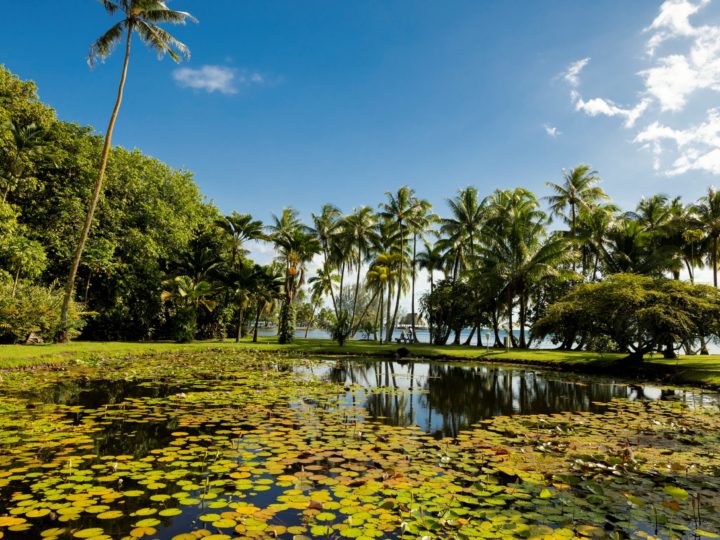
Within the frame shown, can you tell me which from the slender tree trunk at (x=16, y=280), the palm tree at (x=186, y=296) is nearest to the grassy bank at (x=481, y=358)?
the slender tree trunk at (x=16, y=280)

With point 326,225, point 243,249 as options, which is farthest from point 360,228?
point 243,249

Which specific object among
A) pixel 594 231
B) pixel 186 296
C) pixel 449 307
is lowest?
pixel 186 296

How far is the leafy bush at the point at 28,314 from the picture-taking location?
1647 cm

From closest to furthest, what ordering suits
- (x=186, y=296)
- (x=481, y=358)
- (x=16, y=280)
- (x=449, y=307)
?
(x=16, y=280) → (x=481, y=358) → (x=186, y=296) → (x=449, y=307)

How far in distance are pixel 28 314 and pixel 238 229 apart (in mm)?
15956

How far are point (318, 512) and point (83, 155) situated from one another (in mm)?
28541

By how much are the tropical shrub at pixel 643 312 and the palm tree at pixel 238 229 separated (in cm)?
2160

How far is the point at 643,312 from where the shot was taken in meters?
16.7

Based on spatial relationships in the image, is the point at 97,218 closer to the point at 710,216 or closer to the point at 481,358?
the point at 481,358

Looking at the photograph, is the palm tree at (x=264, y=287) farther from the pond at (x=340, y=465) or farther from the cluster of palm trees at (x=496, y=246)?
the pond at (x=340, y=465)

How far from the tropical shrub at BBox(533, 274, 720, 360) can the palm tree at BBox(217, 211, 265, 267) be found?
850 inches

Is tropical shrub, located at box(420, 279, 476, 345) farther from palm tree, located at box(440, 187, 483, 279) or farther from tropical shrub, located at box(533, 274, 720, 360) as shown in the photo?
tropical shrub, located at box(533, 274, 720, 360)

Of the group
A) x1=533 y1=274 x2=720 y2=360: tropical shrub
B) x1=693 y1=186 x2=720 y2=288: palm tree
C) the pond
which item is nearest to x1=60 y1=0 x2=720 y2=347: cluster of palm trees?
x1=693 y1=186 x2=720 y2=288: palm tree

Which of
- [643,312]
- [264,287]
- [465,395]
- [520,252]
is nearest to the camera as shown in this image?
[465,395]
